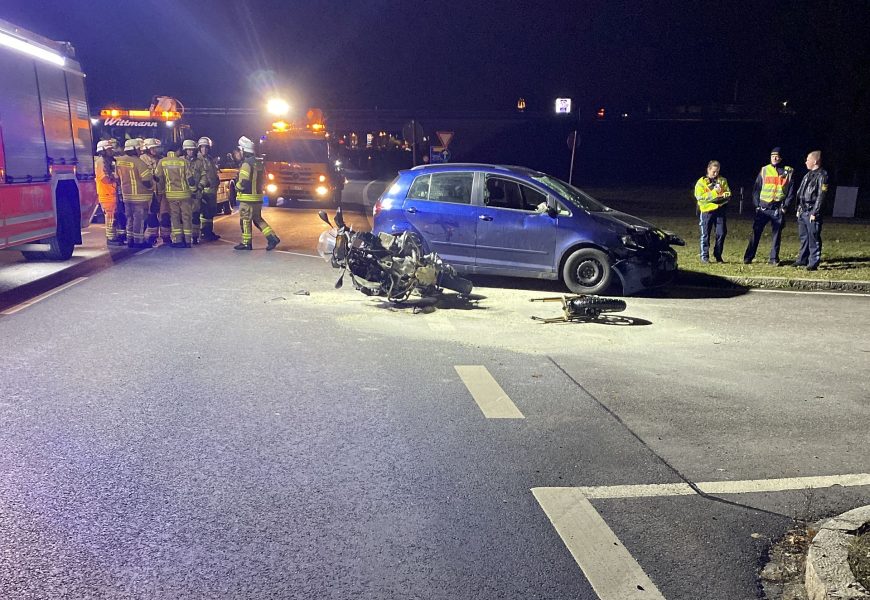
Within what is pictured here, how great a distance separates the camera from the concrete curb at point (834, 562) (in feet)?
9.53

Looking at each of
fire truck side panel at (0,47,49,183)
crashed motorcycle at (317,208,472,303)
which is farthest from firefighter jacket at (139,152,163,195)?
crashed motorcycle at (317,208,472,303)

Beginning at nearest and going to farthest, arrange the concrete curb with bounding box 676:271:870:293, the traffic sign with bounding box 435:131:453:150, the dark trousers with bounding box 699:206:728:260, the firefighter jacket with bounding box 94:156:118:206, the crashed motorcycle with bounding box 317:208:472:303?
1. the crashed motorcycle with bounding box 317:208:472:303
2. the concrete curb with bounding box 676:271:870:293
3. the dark trousers with bounding box 699:206:728:260
4. the firefighter jacket with bounding box 94:156:118:206
5. the traffic sign with bounding box 435:131:453:150

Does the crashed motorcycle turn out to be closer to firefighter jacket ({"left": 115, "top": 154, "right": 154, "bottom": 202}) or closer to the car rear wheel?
the car rear wheel

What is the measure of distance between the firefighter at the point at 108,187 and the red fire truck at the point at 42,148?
677mm

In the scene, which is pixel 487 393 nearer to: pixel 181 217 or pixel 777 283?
pixel 777 283

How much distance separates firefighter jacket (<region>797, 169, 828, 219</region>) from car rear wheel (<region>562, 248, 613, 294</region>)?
3.94 meters

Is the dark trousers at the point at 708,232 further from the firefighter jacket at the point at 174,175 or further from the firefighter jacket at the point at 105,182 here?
the firefighter jacket at the point at 105,182

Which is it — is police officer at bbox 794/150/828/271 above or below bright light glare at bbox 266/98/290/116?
below

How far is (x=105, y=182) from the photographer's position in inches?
580

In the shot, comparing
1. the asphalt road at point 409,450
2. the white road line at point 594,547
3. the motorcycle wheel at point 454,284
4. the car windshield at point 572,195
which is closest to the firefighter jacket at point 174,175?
the asphalt road at point 409,450

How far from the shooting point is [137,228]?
13.3m

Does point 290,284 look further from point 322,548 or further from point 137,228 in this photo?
point 322,548

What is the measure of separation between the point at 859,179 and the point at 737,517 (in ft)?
94.1

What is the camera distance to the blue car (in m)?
9.55
